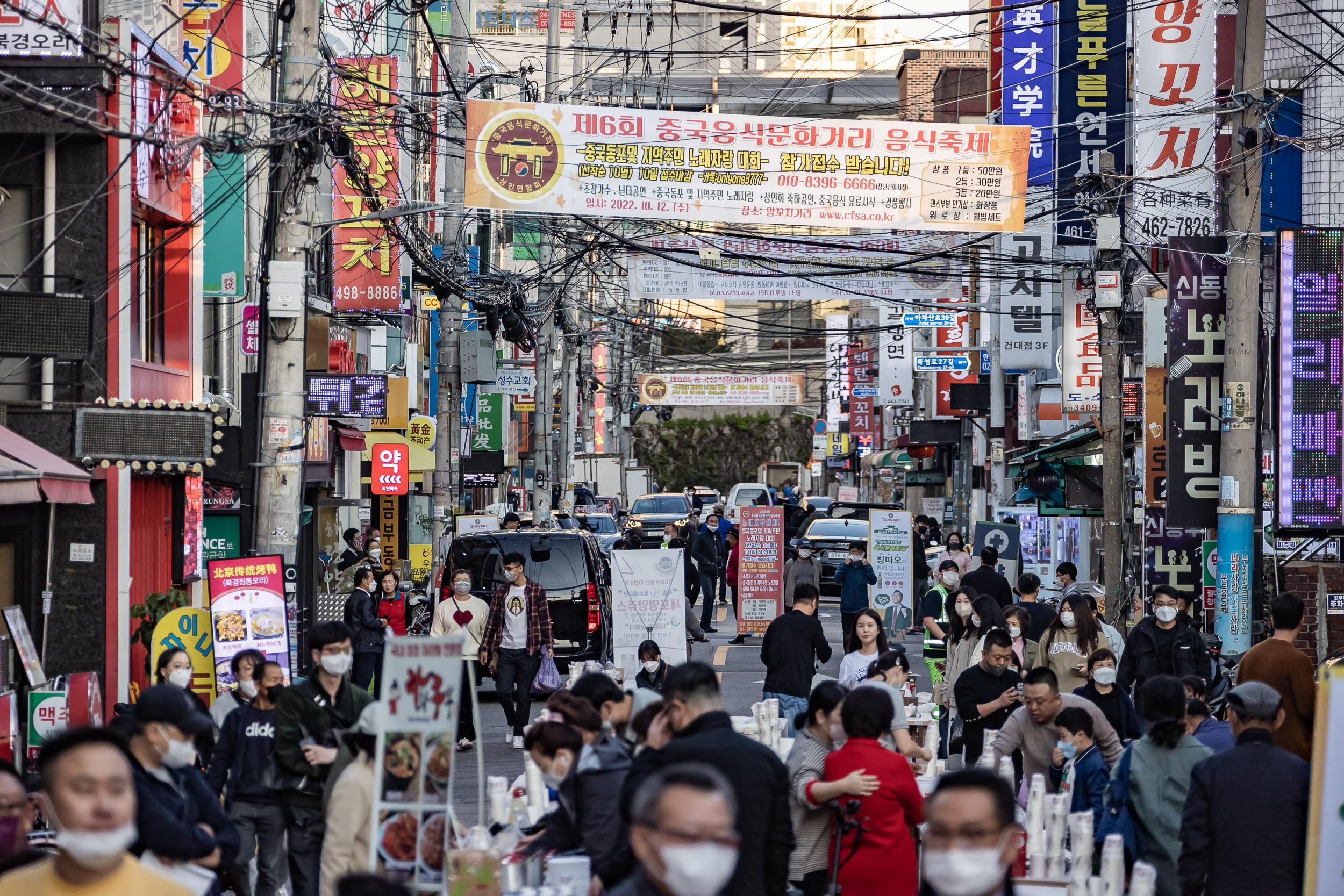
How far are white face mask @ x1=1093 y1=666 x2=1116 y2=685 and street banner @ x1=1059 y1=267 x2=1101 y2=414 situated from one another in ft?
51.0

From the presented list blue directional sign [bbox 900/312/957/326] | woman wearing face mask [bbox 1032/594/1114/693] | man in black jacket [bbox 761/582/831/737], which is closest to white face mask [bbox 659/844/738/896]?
woman wearing face mask [bbox 1032/594/1114/693]

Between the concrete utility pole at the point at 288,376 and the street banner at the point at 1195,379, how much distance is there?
27.9ft

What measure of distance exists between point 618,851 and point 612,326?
5692 cm

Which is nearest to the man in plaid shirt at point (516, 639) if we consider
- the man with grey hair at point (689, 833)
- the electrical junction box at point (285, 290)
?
the electrical junction box at point (285, 290)

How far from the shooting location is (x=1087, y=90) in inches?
993

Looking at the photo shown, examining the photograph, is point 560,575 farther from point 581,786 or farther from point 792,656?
point 581,786

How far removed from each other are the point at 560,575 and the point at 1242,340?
26.9 ft

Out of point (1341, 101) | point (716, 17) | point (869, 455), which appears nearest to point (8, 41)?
point (1341, 101)

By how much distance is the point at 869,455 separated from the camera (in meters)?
74.8

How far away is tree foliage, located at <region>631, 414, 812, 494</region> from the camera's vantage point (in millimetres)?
91250

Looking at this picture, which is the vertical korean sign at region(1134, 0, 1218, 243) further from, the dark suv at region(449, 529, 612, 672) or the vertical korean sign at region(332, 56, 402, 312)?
the vertical korean sign at region(332, 56, 402, 312)

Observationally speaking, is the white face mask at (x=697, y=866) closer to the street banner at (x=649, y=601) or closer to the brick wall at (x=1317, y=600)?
the brick wall at (x=1317, y=600)

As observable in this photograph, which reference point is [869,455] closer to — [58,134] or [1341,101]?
[1341,101]

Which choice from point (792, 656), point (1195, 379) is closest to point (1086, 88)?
point (1195, 379)
